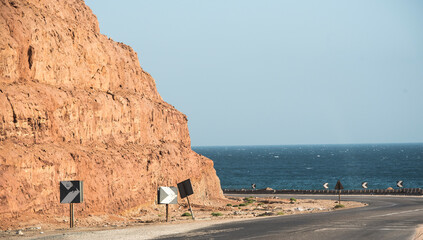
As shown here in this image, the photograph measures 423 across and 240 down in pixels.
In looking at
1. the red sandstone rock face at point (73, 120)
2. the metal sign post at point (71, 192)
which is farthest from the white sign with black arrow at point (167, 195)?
the red sandstone rock face at point (73, 120)

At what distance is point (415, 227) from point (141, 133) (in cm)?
2256

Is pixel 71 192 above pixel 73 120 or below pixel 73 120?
below

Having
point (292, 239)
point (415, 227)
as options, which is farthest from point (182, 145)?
point (292, 239)

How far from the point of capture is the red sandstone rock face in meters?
29.5

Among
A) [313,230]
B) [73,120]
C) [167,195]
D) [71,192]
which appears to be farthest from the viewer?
[73,120]

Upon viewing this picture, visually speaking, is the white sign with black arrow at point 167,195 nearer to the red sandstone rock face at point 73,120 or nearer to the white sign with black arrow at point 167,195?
the white sign with black arrow at point 167,195

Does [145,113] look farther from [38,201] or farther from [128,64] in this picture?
[38,201]

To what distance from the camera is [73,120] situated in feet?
116

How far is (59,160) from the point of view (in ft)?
104

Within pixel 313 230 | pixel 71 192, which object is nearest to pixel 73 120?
pixel 71 192

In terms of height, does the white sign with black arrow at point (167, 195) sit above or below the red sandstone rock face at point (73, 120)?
below

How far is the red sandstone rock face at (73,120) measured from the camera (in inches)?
1162

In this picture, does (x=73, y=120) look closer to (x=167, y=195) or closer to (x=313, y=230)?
(x=167, y=195)

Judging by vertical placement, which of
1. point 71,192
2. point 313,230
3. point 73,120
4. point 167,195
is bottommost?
point 313,230
